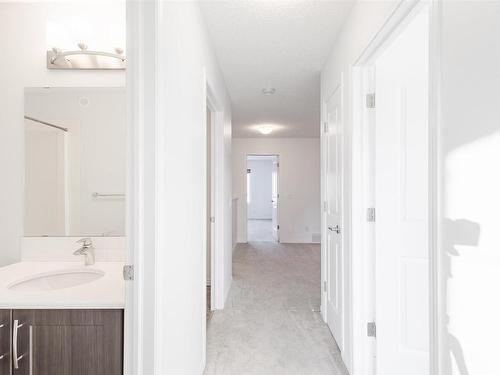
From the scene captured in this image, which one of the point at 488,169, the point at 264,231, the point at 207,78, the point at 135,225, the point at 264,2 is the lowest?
the point at 264,231

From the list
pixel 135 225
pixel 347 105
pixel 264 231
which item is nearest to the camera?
pixel 135 225

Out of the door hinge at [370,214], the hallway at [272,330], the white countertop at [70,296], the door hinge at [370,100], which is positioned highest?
the door hinge at [370,100]

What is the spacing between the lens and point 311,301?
3.27 meters

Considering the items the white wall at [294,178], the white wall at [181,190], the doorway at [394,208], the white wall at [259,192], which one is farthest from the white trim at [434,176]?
the white wall at [259,192]

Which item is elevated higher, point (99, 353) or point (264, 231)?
point (99, 353)

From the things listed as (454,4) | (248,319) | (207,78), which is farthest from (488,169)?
(248,319)

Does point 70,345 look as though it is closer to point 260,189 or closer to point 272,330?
point 272,330

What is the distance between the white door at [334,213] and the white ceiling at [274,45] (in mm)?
464

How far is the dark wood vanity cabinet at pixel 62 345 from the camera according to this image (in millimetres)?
1157

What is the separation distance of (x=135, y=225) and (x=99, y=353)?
0.53 metres

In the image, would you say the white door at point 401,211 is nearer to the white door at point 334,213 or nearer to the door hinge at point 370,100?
the door hinge at point 370,100

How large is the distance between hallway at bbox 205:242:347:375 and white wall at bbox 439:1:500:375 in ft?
4.48

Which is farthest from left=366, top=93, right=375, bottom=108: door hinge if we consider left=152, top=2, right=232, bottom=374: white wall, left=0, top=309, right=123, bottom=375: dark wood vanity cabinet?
left=0, top=309, right=123, bottom=375: dark wood vanity cabinet

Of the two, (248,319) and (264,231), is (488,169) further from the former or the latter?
(264,231)
